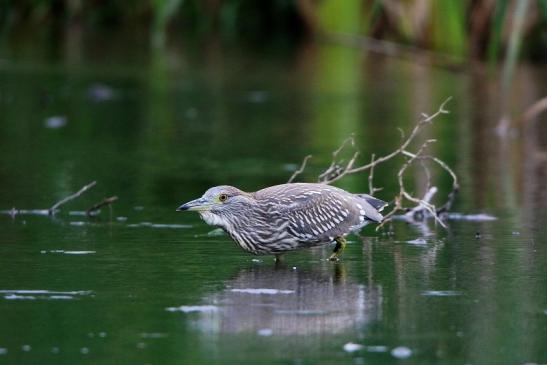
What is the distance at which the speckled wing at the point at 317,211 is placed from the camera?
302 inches

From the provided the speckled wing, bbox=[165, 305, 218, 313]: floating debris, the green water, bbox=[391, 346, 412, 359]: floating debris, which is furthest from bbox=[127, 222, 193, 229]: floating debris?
bbox=[391, 346, 412, 359]: floating debris

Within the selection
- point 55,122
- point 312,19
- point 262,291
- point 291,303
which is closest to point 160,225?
point 262,291

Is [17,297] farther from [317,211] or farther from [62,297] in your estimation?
[317,211]

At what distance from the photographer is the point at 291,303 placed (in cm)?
669

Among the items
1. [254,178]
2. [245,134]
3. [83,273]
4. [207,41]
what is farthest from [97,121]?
[207,41]

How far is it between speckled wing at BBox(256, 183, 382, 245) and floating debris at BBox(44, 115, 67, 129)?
740 cm

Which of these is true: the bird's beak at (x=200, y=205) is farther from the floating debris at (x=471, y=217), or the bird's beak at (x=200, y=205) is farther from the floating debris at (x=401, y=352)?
the floating debris at (x=471, y=217)

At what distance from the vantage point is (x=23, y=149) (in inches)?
514

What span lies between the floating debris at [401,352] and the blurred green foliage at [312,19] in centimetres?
687

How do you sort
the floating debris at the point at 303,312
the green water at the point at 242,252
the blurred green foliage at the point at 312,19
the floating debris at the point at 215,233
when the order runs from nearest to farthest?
the green water at the point at 242,252
the floating debris at the point at 303,312
the floating debris at the point at 215,233
the blurred green foliage at the point at 312,19

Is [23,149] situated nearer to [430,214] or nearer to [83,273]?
[430,214]

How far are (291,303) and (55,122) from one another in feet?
29.8

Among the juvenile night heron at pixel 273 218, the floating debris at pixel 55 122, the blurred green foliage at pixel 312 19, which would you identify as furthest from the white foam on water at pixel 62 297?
the floating debris at pixel 55 122

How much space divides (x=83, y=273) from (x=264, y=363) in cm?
207
